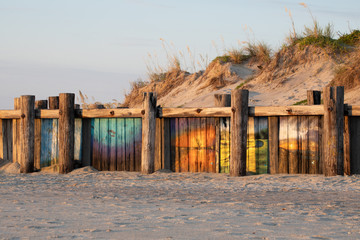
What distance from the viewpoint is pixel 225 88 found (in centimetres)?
2008

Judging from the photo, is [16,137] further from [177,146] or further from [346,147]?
[346,147]

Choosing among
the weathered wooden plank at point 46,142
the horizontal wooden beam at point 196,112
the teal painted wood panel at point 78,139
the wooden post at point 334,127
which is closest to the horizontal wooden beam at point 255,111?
the horizontal wooden beam at point 196,112

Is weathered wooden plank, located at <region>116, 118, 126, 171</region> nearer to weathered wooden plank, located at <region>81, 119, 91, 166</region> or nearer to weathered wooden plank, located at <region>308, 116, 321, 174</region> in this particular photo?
weathered wooden plank, located at <region>81, 119, 91, 166</region>

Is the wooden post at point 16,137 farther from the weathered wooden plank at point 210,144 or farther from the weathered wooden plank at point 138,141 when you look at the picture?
the weathered wooden plank at point 210,144

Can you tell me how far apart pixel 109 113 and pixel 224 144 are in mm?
2714

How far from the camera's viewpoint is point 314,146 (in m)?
10.5

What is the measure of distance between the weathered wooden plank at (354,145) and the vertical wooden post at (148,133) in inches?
160

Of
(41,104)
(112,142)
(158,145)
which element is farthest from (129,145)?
(41,104)

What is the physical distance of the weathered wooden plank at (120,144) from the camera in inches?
472

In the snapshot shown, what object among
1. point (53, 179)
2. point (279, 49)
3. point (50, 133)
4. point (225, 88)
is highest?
point (279, 49)

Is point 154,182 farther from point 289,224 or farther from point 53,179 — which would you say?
point 289,224

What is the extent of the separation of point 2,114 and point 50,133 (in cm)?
145

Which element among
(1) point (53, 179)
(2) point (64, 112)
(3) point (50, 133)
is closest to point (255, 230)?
(1) point (53, 179)

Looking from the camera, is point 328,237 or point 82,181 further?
point 82,181
